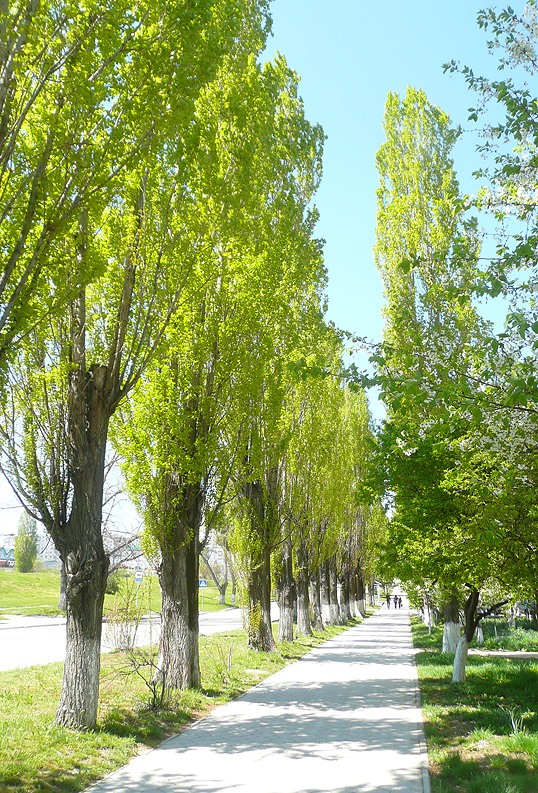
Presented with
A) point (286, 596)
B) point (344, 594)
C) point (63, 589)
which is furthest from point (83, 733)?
point (344, 594)

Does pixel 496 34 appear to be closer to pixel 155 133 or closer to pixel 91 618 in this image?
pixel 155 133

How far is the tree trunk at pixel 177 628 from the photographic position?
1137cm

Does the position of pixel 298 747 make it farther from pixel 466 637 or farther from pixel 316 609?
pixel 316 609

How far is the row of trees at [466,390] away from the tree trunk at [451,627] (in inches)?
3.7

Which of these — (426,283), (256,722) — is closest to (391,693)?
(256,722)

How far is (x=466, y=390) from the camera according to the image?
501 centimetres

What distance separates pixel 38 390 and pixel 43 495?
1.45 metres

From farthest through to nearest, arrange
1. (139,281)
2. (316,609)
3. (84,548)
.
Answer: (316,609), (139,281), (84,548)

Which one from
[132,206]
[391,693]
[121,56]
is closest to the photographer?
[121,56]

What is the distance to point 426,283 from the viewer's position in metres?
17.5

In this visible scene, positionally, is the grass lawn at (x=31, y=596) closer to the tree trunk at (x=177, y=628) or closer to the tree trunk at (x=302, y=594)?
the tree trunk at (x=302, y=594)

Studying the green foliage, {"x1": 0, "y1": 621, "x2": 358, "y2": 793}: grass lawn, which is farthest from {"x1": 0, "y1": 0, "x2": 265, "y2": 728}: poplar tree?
the green foliage

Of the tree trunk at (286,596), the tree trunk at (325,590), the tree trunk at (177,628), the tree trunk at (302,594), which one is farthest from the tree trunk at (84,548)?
the tree trunk at (325,590)

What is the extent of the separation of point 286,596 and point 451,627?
688 cm
